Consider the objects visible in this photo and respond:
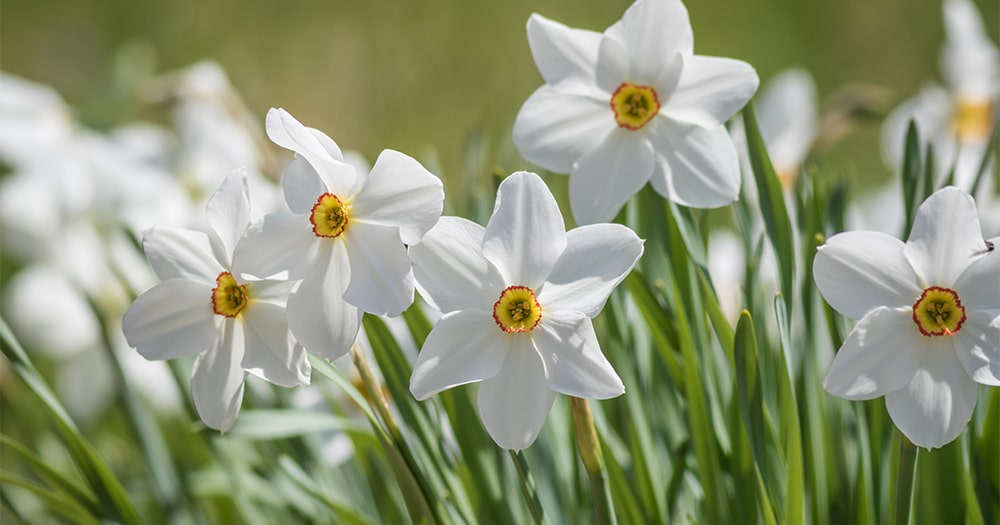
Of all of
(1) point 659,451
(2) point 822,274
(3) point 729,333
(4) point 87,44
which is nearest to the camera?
(2) point 822,274

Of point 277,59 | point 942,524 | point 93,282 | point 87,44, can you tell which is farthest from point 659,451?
point 87,44

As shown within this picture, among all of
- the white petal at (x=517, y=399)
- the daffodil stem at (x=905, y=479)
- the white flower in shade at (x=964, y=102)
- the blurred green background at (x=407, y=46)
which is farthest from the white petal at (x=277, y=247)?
the blurred green background at (x=407, y=46)

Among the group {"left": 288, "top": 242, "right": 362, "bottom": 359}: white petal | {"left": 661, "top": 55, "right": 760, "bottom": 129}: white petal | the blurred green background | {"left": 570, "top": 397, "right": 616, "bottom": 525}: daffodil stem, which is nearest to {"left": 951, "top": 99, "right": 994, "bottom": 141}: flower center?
{"left": 661, "top": 55, "right": 760, "bottom": 129}: white petal

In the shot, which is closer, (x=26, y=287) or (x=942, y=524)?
(x=942, y=524)

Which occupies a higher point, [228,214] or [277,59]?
[277,59]

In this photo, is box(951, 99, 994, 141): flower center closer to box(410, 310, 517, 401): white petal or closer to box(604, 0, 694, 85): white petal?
box(604, 0, 694, 85): white petal

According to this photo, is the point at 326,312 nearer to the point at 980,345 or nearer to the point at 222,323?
the point at 222,323

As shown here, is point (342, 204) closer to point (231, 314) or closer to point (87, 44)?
point (231, 314)

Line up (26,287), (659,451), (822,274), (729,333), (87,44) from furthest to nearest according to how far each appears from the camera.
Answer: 1. (87,44)
2. (26,287)
3. (659,451)
4. (729,333)
5. (822,274)
